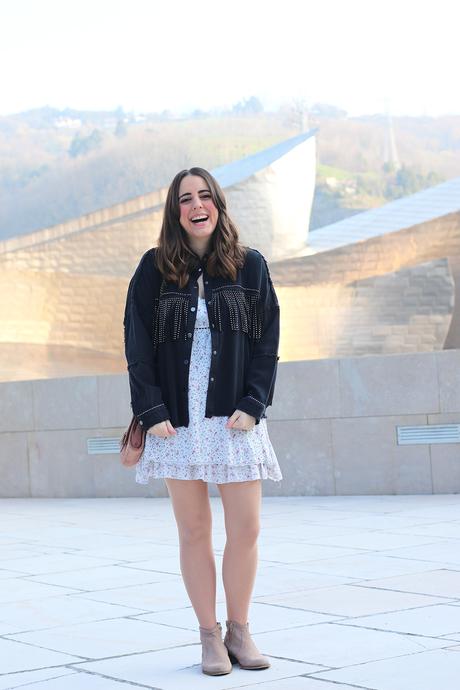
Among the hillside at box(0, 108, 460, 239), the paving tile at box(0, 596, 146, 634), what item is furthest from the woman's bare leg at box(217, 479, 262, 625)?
the hillside at box(0, 108, 460, 239)

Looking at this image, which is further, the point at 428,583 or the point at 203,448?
the point at 428,583

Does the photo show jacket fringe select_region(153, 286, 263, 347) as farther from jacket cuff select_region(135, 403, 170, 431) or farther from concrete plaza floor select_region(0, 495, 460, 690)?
concrete plaza floor select_region(0, 495, 460, 690)

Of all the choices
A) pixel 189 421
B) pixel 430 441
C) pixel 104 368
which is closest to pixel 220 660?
pixel 189 421

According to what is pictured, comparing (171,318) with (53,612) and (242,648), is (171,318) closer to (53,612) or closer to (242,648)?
(242,648)

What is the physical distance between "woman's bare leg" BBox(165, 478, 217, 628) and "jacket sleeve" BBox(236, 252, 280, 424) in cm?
29

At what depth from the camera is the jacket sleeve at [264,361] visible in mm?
3389

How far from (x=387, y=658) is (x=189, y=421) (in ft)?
2.97

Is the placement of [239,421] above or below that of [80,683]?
above

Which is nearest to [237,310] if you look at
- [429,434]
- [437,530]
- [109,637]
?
[109,637]

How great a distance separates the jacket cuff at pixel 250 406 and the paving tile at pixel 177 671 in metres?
0.73

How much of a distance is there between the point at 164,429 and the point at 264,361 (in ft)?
1.23

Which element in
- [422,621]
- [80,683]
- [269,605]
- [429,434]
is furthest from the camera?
[429,434]

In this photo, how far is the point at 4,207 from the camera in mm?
66188

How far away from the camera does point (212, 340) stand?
3447 millimetres
